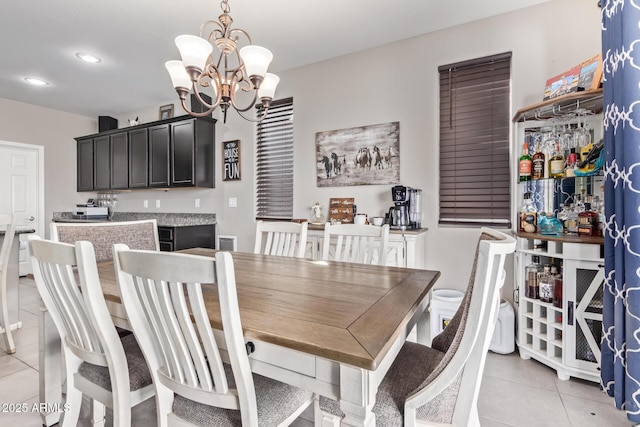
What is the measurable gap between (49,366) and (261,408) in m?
1.28

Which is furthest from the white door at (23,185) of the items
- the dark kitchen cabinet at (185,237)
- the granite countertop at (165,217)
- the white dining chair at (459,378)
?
the white dining chair at (459,378)

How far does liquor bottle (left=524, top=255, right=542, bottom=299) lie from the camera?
84.4 inches

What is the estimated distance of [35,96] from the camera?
4250 mm

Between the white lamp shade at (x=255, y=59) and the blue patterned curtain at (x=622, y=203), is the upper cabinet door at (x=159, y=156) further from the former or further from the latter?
the blue patterned curtain at (x=622, y=203)

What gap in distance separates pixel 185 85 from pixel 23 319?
9.42 feet

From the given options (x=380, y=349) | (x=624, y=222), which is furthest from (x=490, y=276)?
(x=624, y=222)

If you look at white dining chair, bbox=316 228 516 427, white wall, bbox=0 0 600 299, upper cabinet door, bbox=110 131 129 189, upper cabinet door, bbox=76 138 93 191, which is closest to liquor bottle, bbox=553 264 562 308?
white wall, bbox=0 0 600 299

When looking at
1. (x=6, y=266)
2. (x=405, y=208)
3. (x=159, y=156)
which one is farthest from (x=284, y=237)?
(x=159, y=156)

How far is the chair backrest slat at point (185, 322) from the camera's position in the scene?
775mm

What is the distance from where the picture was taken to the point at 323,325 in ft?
2.97

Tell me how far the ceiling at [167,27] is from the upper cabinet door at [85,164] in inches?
52.2

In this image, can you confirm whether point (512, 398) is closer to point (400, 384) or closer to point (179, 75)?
point (400, 384)

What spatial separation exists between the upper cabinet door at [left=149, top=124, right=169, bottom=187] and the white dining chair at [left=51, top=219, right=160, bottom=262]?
192cm

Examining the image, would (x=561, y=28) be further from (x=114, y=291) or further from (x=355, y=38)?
(x=114, y=291)
